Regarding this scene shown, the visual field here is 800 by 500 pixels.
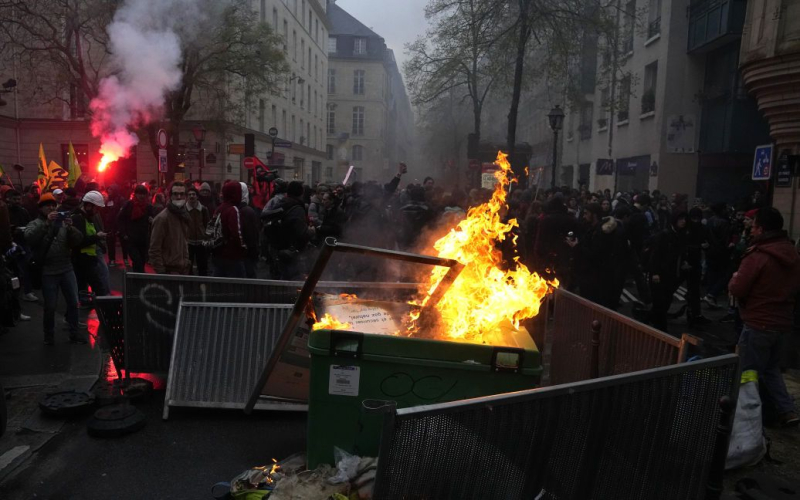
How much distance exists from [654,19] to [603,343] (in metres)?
22.7

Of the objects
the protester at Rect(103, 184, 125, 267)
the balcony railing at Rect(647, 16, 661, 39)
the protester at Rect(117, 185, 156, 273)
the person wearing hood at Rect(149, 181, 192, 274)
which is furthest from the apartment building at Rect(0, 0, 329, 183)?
the balcony railing at Rect(647, 16, 661, 39)

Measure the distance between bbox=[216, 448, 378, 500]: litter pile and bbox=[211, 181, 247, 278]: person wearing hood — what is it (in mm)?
3990

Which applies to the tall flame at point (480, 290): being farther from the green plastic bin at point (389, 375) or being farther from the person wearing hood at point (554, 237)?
the person wearing hood at point (554, 237)

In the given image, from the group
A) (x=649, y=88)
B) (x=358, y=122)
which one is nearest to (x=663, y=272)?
(x=649, y=88)

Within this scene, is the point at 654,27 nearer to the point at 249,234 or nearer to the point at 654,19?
the point at 654,19

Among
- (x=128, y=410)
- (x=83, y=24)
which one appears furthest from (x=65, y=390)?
(x=83, y=24)

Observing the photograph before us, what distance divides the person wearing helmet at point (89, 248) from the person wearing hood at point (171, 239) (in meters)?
1.00

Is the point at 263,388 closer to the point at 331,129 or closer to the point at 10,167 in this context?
the point at 10,167

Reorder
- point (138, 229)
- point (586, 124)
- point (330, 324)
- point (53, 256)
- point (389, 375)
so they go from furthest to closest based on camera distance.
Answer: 1. point (586, 124)
2. point (138, 229)
3. point (53, 256)
4. point (330, 324)
5. point (389, 375)

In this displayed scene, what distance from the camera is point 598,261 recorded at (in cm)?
818

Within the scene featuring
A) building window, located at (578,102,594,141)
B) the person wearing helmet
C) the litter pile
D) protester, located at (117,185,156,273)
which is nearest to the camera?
the litter pile

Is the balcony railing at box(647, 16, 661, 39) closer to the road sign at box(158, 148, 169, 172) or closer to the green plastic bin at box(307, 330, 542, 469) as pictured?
the road sign at box(158, 148, 169, 172)

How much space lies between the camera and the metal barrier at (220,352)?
16.4ft

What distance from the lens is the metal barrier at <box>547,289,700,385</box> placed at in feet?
13.0
